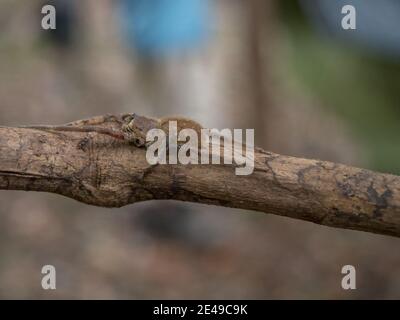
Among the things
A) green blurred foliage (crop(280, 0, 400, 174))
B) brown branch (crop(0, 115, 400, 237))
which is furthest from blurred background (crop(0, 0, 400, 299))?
brown branch (crop(0, 115, 400, 237))

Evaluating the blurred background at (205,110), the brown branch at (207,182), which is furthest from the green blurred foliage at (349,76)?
the brown branch at (207,182)

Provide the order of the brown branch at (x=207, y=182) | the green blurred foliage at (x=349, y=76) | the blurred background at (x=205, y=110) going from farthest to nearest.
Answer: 1. the green blurred foliage at (x=349, y=76)
2. the blurred background at (x=205, y=110)
3. the brown branch at (x=207, y=182)

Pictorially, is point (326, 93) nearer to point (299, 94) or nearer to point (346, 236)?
point (299, 94)

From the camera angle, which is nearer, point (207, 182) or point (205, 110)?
point (207, 182)

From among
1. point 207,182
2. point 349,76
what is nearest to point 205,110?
point 349,76

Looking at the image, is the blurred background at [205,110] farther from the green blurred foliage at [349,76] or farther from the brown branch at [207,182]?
the brown branch at [207,182]

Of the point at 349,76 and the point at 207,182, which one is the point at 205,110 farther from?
the point at 207,182
